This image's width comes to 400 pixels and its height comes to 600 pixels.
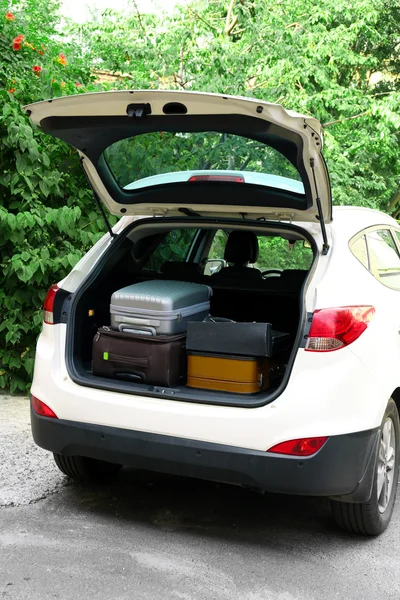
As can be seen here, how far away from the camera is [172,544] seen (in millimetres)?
3338

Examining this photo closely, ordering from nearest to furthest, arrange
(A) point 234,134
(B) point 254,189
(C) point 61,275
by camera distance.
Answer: (A) point 234,134, (B) point 254,189, (C) point 61,275

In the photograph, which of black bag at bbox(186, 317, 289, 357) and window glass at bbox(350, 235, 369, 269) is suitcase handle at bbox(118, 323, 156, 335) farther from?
window glass at bbox(350, 235, 369, 269)

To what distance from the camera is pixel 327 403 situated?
9.91ft

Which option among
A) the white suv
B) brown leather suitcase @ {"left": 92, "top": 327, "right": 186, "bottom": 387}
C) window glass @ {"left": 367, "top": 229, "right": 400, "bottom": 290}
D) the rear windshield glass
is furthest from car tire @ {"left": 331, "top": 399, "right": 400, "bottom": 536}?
the rear windshield glass

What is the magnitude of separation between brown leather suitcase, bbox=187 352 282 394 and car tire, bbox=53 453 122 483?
846 millimetres

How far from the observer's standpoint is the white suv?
304 cm

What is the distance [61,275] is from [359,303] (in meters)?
3.09

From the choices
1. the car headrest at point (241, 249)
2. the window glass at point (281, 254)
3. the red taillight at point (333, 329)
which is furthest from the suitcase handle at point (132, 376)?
the car headrest at point (241, 249)

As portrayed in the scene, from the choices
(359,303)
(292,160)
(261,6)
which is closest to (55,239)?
(292,160)

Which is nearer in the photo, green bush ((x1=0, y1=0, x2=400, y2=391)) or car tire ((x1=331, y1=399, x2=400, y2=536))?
car tire ((x1=331, y1=399, x2=400, y2=536))

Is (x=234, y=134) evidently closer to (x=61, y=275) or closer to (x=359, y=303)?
(x=359, y=303)

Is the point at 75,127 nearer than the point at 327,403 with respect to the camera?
No

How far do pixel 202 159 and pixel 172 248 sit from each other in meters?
0.92

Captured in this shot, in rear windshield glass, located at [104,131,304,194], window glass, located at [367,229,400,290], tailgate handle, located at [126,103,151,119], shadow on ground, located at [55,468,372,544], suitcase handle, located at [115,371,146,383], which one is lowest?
shadow on ground, located at [55,468,372,544]
